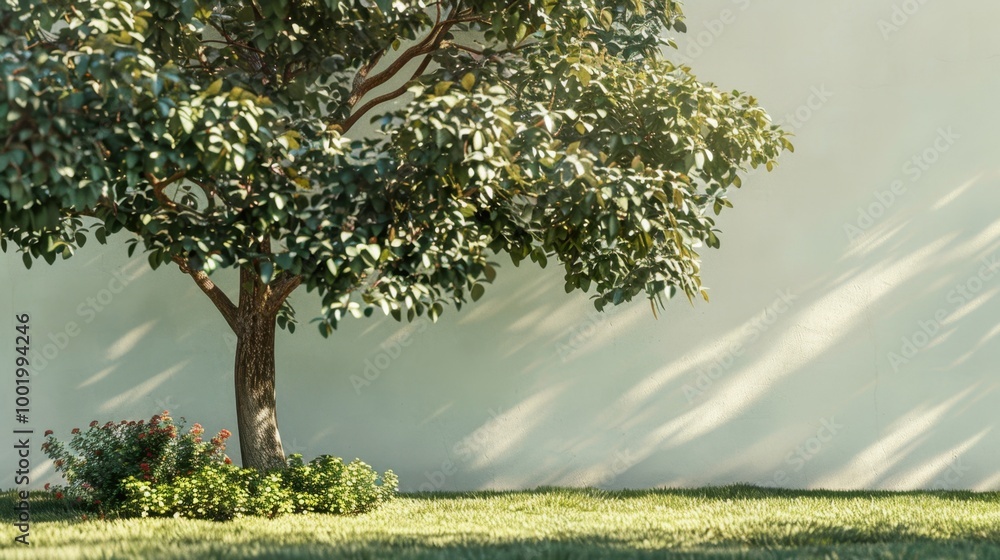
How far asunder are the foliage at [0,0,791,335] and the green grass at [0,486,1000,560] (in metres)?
1.35

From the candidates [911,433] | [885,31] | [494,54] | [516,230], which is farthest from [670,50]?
[911,433]

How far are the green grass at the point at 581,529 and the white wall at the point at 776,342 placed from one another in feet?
1.64

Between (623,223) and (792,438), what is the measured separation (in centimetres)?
361

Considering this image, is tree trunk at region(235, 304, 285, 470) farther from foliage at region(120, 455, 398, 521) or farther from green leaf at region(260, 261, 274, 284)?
green leaf at region(260, 261, 274, 284)

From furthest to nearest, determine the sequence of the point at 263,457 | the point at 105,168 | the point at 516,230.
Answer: the point at 263,457
the point at 516,230
the point at 105,168

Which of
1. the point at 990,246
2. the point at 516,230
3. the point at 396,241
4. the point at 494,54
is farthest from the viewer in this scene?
the point at 990,246

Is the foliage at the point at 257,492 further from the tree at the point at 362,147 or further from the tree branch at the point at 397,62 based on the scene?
the tree branch at the point at 397,62

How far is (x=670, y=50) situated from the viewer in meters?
7.99

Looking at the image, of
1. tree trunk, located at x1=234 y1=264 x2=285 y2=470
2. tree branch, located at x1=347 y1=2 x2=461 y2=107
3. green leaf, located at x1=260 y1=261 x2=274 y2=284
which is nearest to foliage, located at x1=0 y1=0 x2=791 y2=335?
green leaf, located at x1=260 y1=261 x2=274 y2=284

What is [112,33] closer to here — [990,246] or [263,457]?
[263,457]

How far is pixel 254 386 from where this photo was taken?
677 centimetres

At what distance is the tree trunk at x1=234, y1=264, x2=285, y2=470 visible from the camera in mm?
Answer: 6699

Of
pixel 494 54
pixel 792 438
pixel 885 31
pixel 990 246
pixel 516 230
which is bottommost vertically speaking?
pixel 792 438

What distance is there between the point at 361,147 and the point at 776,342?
4298 mm
